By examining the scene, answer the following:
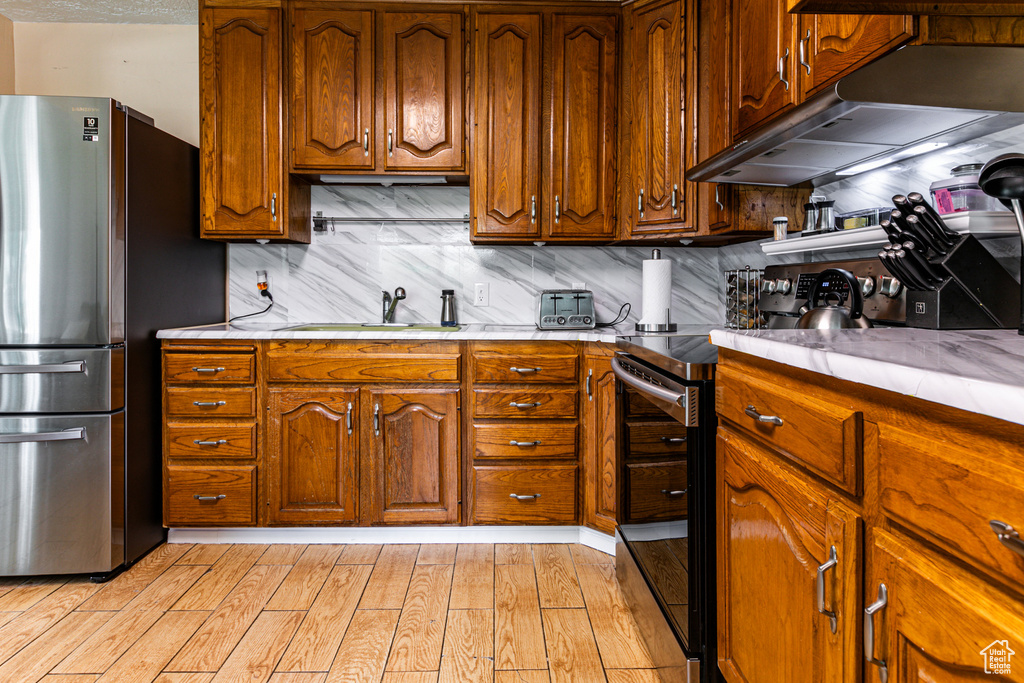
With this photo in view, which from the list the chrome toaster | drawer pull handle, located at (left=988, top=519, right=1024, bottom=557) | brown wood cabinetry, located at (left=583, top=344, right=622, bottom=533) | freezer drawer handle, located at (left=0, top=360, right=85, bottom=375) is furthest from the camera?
the chrome toaster

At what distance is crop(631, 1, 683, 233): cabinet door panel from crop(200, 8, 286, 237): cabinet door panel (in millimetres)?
1597

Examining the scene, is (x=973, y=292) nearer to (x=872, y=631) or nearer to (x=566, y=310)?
(x=872, y=631)

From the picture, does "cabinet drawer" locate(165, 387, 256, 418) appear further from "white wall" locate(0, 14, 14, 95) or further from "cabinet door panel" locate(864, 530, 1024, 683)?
"cabinet door panel" locate(864, 530, 1024, 683)

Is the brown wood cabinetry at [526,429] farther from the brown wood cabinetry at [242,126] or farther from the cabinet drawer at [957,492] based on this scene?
the cabinet drawer at [957,492]

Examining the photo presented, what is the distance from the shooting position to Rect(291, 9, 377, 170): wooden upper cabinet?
2646mm

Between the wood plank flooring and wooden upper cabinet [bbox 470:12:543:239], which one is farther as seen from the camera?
wooden upper cabinet [bbox 470:12:543:239]

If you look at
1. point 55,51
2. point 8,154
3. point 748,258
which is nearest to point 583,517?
point 748,258

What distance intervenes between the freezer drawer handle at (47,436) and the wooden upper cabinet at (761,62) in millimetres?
2589

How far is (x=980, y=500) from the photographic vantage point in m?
0.60

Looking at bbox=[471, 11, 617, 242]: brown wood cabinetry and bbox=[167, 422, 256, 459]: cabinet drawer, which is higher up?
bbox=[471, 11, 617, 242]: brown wood cabinetry

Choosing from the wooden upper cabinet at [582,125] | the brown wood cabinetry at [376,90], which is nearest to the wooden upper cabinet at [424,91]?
the brown wood cabinetry at [376,90]

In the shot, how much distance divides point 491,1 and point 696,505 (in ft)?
7.72

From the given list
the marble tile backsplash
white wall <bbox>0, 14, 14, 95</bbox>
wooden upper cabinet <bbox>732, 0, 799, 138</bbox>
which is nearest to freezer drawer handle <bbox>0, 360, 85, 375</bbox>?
the marble tile backsplash

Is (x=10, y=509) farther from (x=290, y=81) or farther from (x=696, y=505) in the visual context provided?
(x=696, y=505)
